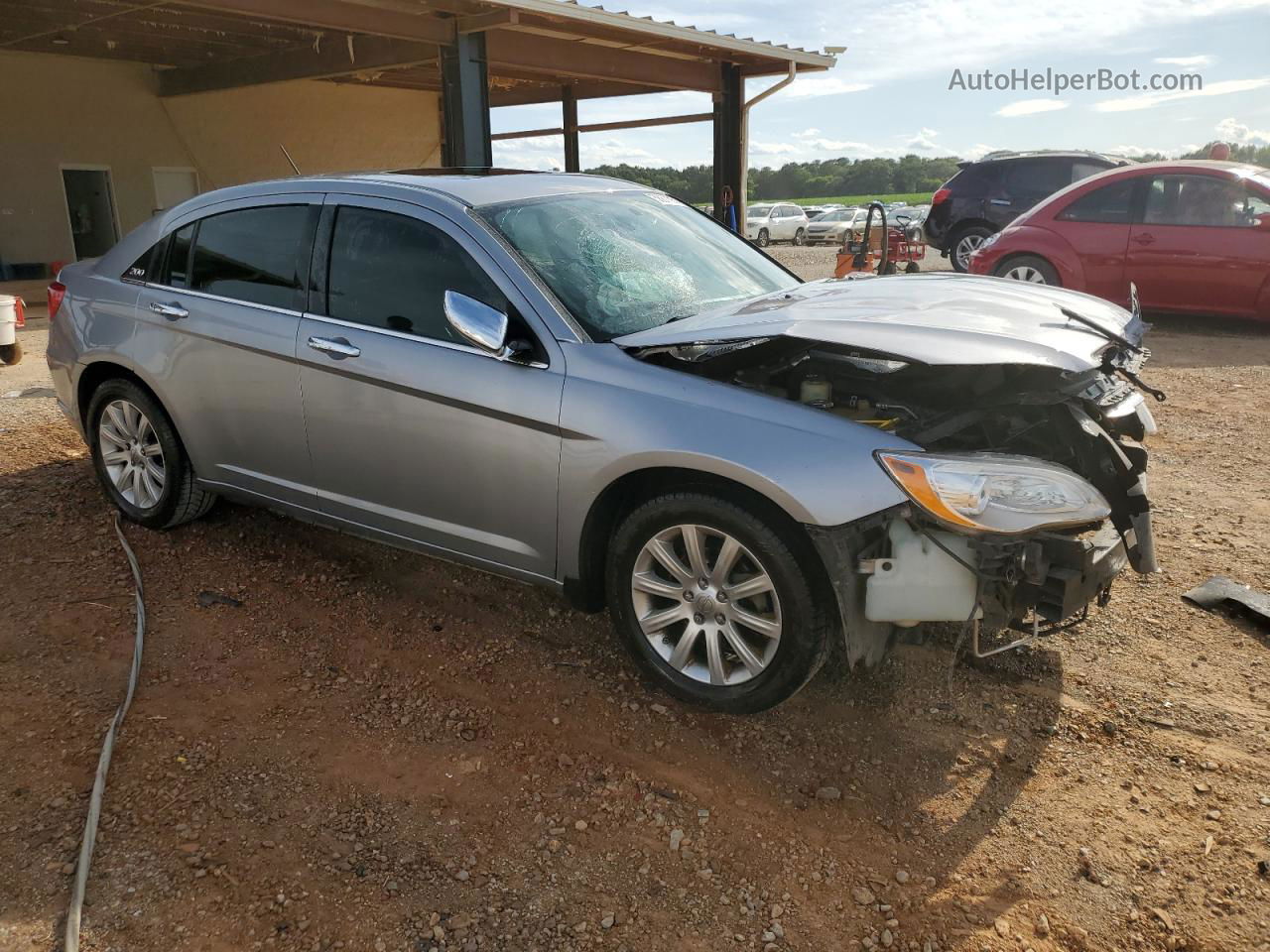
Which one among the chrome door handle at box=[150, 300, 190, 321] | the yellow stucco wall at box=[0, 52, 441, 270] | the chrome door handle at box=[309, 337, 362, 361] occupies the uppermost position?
the yellow stucco wall at box=[0, 52, 441, 270]

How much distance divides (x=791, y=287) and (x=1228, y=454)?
135 inches

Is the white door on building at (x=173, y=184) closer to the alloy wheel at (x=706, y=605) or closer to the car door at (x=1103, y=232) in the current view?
the car door at (x=1103, y=232)

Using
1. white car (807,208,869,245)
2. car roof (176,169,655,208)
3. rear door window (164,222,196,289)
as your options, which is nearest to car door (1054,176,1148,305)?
car roof (176,169,655,208)

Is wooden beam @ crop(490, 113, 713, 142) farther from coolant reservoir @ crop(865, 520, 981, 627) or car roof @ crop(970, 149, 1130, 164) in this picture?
coolant reservoir @ crop(865, 520, 981, 627)

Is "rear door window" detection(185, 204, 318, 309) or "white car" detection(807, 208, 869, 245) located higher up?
"rear door window" detection(185, 204, 318, 309)

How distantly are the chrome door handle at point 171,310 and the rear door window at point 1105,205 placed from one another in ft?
28.1

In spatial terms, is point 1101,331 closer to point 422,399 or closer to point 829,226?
point 422,399

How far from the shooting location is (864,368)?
3391 mm

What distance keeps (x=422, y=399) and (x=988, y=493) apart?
197 cm

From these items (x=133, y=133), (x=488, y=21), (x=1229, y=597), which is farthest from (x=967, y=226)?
(x=133, y=133)

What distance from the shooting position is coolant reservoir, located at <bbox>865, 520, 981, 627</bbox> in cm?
288

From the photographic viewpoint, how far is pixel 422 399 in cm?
362

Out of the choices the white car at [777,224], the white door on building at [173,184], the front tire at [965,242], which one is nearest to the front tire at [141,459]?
the front tire at [965,242]

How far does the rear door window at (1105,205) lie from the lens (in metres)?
9.77
